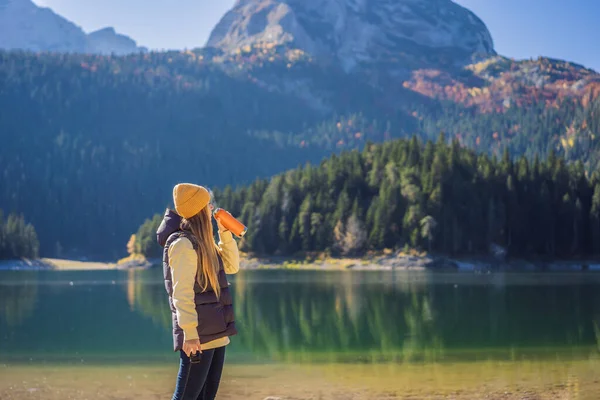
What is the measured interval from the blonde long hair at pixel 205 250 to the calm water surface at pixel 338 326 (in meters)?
17.7

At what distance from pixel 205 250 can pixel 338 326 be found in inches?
1155

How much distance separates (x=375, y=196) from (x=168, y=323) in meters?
91.7

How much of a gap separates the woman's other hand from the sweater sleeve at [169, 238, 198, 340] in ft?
0.15

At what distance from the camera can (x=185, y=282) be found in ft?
28.9

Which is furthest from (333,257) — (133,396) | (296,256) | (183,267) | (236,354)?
(183,267)

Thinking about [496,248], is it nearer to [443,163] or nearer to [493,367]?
[443,163]

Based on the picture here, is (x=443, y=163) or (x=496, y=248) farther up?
(x=443, y=163)

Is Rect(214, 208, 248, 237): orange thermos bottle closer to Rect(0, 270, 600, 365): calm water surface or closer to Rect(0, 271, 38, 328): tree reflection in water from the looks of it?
Rect(0, 270, 600, 365): calm water surface

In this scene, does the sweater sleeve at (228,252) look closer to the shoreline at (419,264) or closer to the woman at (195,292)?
the woman at (195,292)

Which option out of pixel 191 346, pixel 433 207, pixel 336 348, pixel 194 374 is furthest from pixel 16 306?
pixel 433 207

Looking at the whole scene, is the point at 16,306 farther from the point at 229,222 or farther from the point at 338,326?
the point at 229,222

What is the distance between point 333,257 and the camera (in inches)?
4840

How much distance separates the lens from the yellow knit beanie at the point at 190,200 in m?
9.14

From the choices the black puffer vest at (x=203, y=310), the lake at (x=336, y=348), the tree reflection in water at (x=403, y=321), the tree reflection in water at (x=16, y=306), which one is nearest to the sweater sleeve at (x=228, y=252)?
the black puffer vest at (x=203, y=310)
